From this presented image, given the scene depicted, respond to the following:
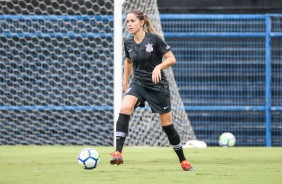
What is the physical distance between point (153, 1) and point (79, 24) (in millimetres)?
1770

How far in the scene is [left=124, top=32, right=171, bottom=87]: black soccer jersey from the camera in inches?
353

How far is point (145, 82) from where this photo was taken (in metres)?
8.97

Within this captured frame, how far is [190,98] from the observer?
15.0 metres

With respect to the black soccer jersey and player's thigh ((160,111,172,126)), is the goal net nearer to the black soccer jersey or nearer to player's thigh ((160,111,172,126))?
the black soccer jersey

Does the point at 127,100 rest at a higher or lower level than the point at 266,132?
higher

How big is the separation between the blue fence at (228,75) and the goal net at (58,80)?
641 mm

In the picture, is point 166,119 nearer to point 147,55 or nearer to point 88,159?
point 147,55

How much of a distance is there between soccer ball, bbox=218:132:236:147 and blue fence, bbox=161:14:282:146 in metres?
0.73

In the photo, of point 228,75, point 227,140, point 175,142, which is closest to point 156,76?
point 175,142

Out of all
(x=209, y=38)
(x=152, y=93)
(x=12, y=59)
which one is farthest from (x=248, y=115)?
(x=152, y=93)

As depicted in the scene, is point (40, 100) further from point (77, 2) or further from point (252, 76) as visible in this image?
point (252, 76)

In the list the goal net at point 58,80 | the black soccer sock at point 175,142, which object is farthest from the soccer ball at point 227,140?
the black soccer sock at point 175,142

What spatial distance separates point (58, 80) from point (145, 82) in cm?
606

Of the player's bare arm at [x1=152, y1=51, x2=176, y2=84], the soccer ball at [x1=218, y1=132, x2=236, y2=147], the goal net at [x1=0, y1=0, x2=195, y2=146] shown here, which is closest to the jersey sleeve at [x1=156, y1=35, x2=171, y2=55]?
the player's bare arm at [x1=152, y1=51, x2=176, y2=84]
